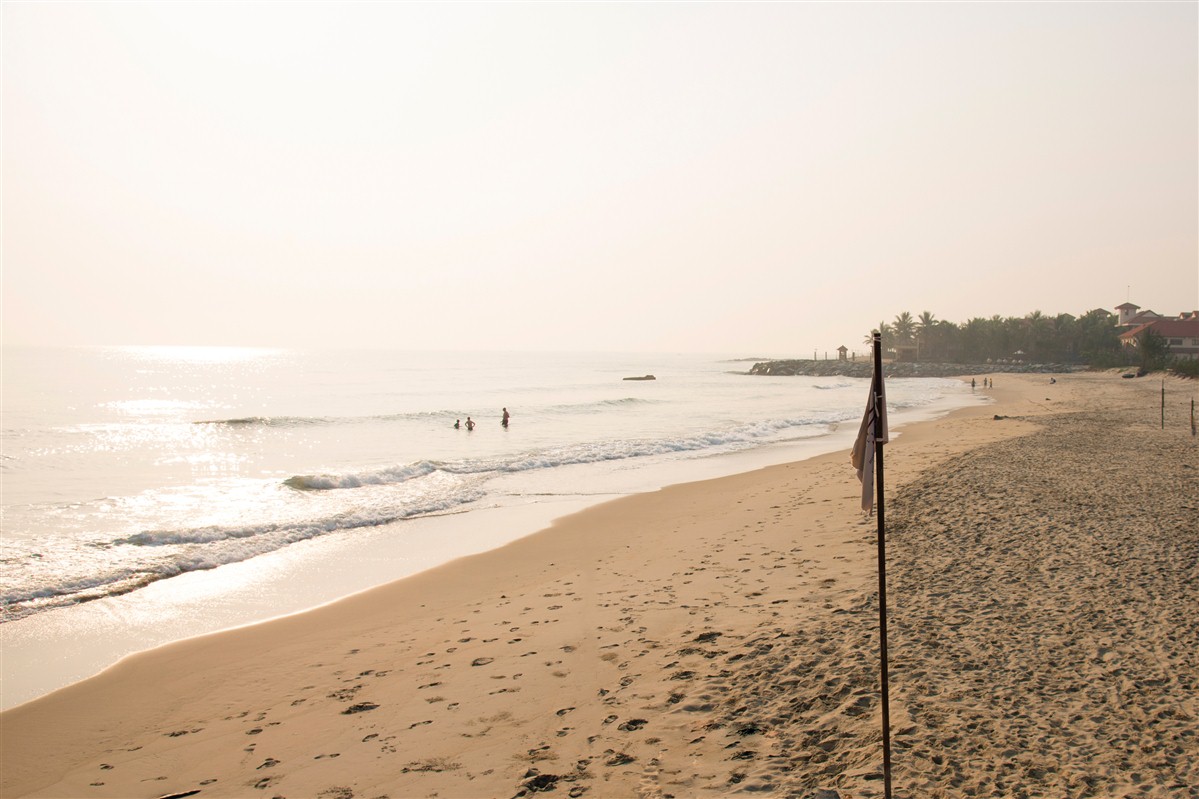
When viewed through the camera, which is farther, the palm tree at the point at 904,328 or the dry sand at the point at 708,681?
the palm tree at the point at 904,328

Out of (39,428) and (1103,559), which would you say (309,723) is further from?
(39,428)

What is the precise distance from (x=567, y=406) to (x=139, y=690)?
48807mm

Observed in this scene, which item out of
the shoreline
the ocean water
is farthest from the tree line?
the shoreline

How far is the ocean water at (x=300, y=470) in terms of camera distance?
14.0 metres

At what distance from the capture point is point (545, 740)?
5.89 metres

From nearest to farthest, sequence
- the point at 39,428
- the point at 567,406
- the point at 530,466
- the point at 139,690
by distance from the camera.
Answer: the point at 139,690
the point at 530,466
the point at 39,428
the point at 567,406

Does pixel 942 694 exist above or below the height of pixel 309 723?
above

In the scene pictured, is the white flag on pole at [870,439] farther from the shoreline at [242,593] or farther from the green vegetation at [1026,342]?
the green vegetation at [1026,342]

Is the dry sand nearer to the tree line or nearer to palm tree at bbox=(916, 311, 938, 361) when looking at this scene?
the tree line

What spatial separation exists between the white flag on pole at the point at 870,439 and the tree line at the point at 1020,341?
85813 mm

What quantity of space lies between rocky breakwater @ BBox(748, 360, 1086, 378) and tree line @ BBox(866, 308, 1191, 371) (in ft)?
16.0

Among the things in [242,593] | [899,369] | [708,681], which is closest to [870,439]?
[708,681]

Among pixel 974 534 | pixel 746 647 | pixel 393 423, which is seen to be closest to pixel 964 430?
pixel 974 534

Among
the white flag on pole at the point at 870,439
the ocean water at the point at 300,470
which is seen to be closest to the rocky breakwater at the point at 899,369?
the ocean water at the point at 300,470
